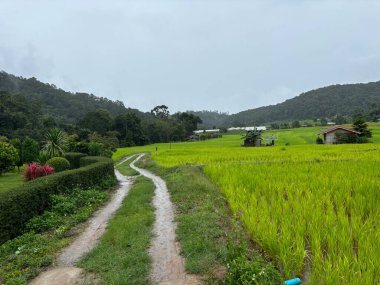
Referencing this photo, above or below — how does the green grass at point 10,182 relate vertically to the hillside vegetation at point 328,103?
below

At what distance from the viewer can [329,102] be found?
402ft

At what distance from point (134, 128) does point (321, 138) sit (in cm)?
4413

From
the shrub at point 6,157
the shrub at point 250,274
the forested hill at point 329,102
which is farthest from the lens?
the forested hill at point 329,102

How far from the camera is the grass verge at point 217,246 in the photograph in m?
4.71

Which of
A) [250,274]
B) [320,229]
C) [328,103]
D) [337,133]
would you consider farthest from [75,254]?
[328,103]

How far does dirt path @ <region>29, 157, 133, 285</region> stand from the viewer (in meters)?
6.02

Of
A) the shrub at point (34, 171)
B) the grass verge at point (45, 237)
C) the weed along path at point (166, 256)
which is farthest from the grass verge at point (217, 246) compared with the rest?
the shrub at point (34, 171)

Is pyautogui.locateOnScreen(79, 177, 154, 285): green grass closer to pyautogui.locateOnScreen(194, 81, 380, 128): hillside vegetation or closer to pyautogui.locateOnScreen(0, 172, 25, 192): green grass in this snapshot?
pyautogui.locateOnScreen(0, 172, 25, 192): green grass

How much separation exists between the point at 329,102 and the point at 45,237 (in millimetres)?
127850

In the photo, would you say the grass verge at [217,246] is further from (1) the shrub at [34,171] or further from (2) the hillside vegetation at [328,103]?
(2) the hillside vegetation at [328,103]

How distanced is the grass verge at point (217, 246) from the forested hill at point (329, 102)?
366 ft

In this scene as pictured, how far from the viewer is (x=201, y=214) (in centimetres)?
931

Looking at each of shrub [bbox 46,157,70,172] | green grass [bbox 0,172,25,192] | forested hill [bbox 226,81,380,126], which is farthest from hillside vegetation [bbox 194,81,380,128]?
green grass [bbox 0,172,25,192]

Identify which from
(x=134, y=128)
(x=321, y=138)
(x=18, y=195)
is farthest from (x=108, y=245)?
(x=134, y=128)
